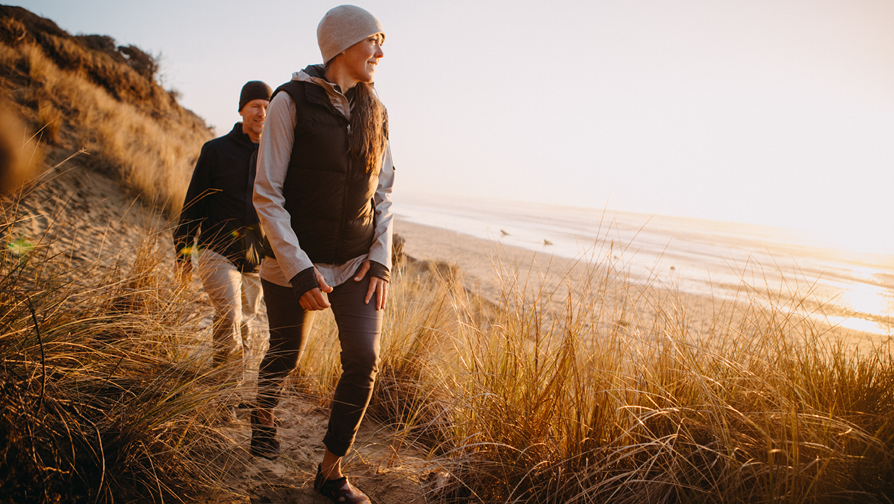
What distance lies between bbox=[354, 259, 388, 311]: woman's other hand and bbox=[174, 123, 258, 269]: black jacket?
1.23m

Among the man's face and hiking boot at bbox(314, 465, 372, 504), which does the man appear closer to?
the man's face

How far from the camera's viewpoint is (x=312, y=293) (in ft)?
Answer: 5.80

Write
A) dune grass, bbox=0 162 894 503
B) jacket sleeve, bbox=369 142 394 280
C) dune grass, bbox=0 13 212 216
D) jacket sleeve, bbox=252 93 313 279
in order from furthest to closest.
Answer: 1. dune grass, bbox=0 13 212 216
2. jacket sleeve, bbox=369 142 394 280
3. jacket sleeve, bbox=252 93 313 279
4. dune grass, bbox=0 162 894 503

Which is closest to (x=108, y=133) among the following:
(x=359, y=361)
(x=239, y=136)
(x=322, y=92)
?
(x=239, y=136)

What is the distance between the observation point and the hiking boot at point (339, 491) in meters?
1.84

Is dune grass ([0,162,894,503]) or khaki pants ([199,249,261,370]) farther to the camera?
khaki pants ([199,249,261,370])

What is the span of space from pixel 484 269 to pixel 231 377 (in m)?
9.98

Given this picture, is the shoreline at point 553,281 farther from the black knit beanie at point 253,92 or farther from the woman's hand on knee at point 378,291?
the black knit beanie at point 253,92

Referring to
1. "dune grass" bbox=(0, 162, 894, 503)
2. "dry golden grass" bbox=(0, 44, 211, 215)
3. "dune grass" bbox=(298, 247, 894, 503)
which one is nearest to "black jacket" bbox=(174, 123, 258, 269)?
"dune grass" bbox=(0, 162, 894, 503)

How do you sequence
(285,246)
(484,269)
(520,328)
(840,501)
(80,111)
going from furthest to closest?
(484,269), (80,111), (520,328), (285,246), (840,501)

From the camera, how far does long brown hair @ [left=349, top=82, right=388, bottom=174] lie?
188cm

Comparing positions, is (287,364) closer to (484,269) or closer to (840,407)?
(840,407)

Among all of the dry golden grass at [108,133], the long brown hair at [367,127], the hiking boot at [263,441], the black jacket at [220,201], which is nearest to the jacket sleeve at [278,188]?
the long brown hair at [367,127]

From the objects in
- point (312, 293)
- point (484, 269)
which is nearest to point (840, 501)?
point (312, 293)
